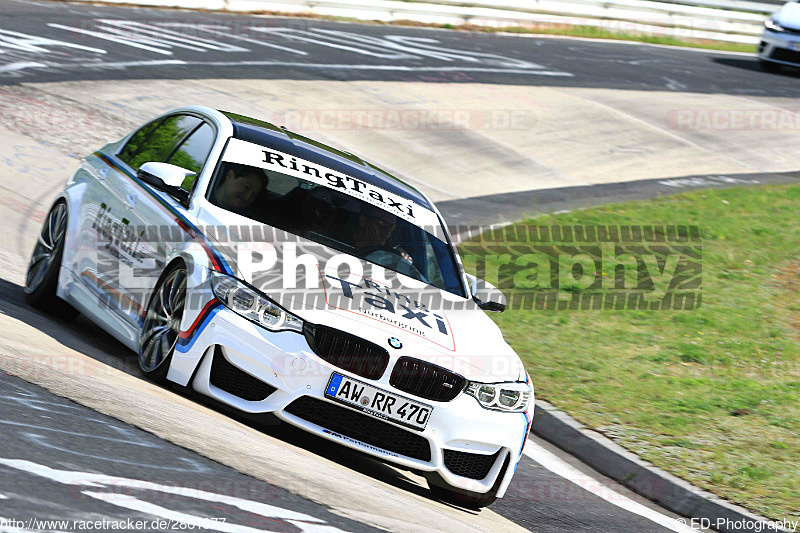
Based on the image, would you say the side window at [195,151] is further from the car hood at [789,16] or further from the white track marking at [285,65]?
the car hood at [789,16]

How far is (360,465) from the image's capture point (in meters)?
6.22

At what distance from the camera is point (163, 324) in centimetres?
623

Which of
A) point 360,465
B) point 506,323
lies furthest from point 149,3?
point 360,465

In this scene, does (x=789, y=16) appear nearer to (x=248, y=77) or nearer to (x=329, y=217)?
(x=248, y=77)

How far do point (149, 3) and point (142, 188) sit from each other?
58.0ft

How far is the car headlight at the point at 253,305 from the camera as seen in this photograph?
5.71 metres

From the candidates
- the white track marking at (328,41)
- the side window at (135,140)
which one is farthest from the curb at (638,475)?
the white track marking at (328,41)

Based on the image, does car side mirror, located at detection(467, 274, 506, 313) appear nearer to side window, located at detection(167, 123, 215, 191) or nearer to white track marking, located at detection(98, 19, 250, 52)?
side window, located at detection(167, 123, 215, 191)

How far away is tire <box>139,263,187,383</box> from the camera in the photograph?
239 inches

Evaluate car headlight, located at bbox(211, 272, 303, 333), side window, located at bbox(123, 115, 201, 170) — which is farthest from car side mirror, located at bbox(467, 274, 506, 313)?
side window, located at bbox(123, 115, 201, 170)

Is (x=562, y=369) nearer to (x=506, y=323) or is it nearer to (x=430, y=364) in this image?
(x=506, y=323)

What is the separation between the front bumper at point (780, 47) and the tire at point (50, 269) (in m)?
23.4

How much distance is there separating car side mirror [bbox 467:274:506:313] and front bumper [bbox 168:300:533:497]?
1.14m

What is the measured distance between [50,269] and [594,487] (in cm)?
393
